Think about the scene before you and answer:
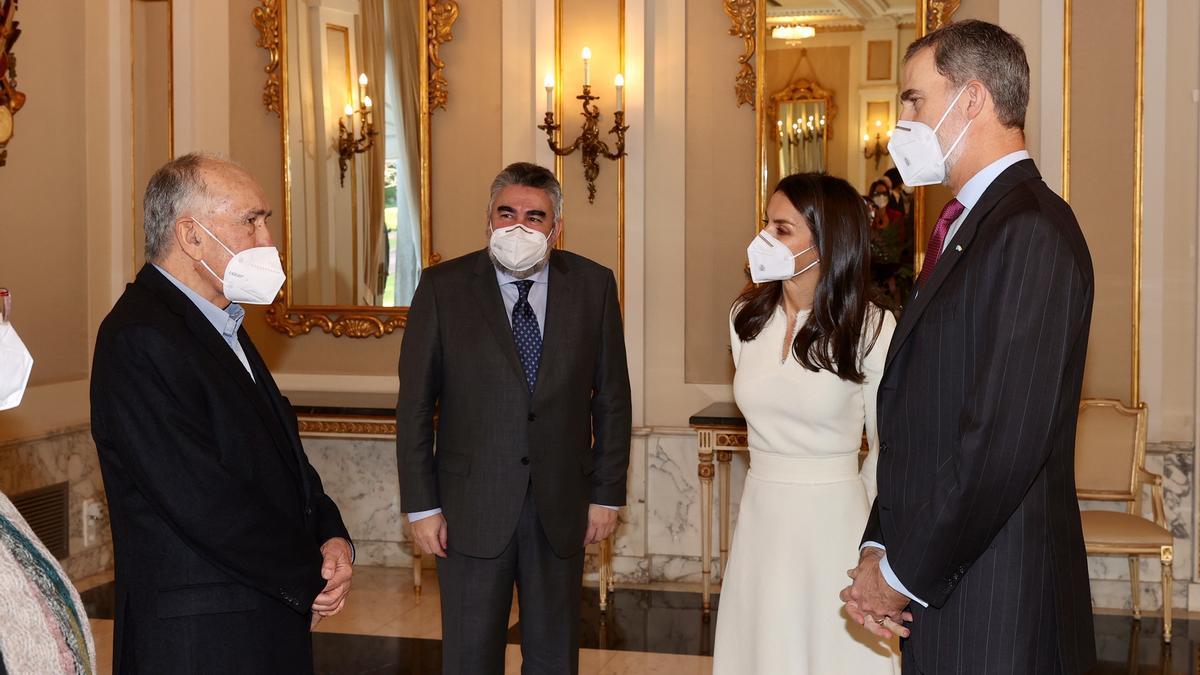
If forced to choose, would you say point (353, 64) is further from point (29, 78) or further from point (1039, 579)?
point (1039, 579)

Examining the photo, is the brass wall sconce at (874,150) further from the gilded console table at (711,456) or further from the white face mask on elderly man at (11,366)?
the white face mask on elderly man at (11,366)

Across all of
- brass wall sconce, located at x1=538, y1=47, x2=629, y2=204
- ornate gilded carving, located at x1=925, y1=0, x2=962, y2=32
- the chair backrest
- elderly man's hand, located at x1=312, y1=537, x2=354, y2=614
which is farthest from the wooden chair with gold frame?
elderly man's hand, located at x1=312, y1=537, x2=354, y2=614

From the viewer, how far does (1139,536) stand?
5016mm

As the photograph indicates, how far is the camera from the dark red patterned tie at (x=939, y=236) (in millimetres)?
2234

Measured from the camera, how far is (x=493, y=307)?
3410 mm

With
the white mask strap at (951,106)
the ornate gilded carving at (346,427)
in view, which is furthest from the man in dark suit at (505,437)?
the ornate gilded carving at (346,427)

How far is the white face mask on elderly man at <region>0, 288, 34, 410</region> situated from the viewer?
1476 mm

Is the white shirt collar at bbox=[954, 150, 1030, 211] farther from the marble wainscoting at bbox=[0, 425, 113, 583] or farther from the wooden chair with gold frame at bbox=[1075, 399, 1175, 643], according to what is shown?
the marble wainscoting at bbox=[0, 425, 113, 583]

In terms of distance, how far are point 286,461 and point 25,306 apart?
3774 millimetres

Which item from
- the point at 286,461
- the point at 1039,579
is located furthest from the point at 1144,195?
the point at 286,461

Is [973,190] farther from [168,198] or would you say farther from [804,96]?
[804,96]

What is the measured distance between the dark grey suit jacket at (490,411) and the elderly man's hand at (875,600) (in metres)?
1.24

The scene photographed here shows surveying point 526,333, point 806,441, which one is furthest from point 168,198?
point 806,441

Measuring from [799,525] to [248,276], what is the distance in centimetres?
147
